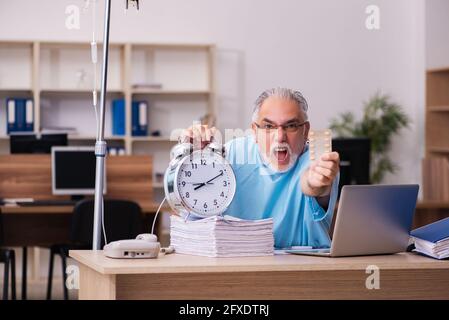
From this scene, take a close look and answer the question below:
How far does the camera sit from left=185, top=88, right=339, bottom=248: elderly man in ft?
8.93

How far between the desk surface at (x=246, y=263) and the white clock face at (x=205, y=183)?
168mm

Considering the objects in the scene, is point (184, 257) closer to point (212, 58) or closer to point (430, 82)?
point (212, 58)

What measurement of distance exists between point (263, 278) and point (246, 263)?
63 mm

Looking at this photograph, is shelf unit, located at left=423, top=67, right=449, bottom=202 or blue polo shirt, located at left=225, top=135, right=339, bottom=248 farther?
shelf unit, located at left=423, top=67, right=449, bottom=202

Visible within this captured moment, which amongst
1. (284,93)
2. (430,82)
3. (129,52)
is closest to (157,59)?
(129,52)

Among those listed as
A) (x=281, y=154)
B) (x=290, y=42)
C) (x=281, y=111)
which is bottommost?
(x=281, y=154)

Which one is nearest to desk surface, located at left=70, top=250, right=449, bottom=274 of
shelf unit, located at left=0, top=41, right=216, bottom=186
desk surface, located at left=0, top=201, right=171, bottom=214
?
desk surface, located at left=0, top=201, right=171, bottom=214

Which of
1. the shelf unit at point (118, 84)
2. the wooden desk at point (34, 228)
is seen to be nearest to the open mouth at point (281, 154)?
the wooden desk at point (34, 228)

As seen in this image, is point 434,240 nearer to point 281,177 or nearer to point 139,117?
point 281,177

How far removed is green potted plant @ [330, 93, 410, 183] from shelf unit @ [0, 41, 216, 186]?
3.83 ft

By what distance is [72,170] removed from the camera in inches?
229

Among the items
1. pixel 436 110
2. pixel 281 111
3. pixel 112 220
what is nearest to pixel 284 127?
pixel 281 111

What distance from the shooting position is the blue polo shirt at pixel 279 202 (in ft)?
9.04

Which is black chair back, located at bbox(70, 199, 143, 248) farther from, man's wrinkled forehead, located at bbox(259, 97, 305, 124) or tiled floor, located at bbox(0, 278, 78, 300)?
man's wrinkled forehead, located at bbox(259, 97, 305, 124)
